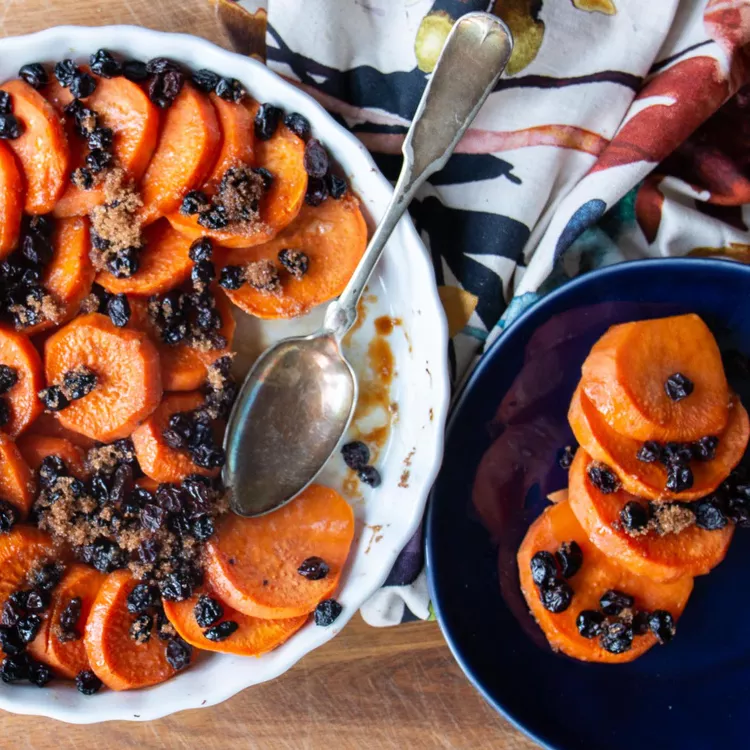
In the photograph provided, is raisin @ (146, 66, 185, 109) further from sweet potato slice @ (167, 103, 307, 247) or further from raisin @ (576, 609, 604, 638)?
raisin @ (576, 609, 604, 638)

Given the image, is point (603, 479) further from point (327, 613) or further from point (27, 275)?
point (27, 275)

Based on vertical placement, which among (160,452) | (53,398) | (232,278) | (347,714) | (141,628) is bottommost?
(347,714)

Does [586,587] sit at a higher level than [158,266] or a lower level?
lower

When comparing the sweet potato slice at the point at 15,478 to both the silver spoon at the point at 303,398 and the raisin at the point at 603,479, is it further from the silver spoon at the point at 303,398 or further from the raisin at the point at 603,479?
the raisin at the point at 603,479

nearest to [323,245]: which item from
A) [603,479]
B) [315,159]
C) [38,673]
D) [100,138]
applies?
[315,159]

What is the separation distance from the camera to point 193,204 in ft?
5.73

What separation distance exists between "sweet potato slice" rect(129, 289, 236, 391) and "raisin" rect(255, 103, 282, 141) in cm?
37

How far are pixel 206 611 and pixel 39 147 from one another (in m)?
1.10

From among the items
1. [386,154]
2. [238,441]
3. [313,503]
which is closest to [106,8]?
[386,154]

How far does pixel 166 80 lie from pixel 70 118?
223 millimetres

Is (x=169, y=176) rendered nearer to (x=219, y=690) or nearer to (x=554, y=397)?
(x=554, y=397)

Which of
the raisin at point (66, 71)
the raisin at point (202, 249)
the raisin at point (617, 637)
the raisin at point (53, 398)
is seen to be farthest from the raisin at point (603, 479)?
the raisin at point (66, 71)

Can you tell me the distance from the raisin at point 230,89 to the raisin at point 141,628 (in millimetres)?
1214

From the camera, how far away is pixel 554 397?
6.61ft
